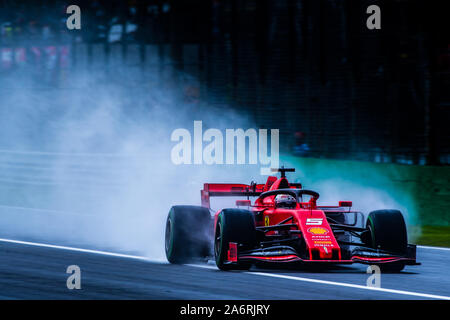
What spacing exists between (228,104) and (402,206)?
7.62 meters

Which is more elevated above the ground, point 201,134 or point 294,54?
point 294,54

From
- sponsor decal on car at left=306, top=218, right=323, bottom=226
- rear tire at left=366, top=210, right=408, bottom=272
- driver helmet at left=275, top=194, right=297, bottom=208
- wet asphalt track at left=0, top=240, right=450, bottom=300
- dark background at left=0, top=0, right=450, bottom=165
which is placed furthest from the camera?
dark background at left=0, top=0, right=450, bottom=165

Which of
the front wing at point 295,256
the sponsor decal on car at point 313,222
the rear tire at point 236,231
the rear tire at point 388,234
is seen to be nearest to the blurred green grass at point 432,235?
the rear tire at point 388,234

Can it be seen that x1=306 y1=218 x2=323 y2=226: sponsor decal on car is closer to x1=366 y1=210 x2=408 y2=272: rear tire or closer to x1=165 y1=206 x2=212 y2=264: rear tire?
x1=366 y1=210 x2=408 y2=272: rear tire

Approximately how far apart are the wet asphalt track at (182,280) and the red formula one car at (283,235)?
0.70 ft

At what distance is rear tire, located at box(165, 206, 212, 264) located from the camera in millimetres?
10836

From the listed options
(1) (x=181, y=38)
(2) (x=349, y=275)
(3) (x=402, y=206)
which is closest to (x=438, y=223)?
(3) (x=402, y=206)

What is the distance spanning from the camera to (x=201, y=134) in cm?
2122

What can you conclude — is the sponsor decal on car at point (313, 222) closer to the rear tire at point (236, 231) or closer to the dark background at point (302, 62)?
the rear tire at point (236, 231)

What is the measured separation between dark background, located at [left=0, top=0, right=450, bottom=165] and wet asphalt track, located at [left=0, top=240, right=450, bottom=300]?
23.3 ft

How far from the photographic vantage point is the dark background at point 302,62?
18172 millimetres

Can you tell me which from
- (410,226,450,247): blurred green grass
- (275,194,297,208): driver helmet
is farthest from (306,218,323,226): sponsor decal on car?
(410,226,450,247): blurred green grass
